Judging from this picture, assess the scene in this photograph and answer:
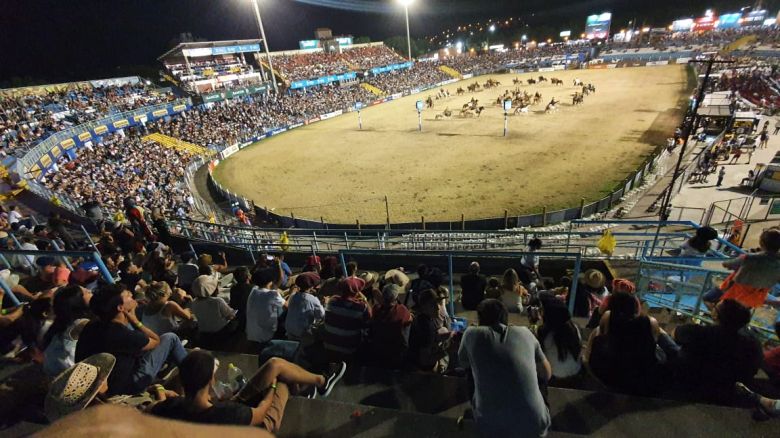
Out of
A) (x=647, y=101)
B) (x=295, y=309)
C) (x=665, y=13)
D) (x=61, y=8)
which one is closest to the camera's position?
(x=295, y=309)

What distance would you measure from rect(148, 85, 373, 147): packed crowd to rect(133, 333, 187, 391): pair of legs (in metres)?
37.0

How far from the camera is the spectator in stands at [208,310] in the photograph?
5.24m

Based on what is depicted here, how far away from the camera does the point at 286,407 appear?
335 cm

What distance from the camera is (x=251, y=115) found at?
4756 centimetres

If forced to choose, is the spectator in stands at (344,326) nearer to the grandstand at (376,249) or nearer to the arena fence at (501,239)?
the grandstand at (376,249)

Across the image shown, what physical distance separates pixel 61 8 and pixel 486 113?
76.6 m

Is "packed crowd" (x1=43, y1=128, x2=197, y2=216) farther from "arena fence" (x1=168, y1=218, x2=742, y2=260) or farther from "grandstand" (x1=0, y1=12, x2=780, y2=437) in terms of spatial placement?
"arena fence" (x1=168, y1=218, x2=742, y2=260)

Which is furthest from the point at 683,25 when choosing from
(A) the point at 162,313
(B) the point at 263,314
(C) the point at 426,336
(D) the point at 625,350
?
(A) the point at 162,313

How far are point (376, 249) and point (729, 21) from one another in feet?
417

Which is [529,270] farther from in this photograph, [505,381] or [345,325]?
[505,381]

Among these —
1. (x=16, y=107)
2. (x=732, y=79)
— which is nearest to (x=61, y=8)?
(x=16, y=107)

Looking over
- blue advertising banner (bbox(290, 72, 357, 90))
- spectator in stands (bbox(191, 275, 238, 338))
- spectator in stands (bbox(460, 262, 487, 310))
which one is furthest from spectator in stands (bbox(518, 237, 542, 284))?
blue advertising banner (bbox(290, 72, 357, 90))

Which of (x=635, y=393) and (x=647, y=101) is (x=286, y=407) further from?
(x=647, y=101)

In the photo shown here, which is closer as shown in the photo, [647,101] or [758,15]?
[647,101]
